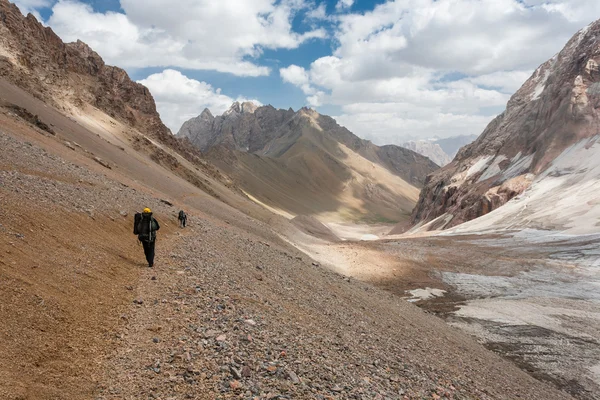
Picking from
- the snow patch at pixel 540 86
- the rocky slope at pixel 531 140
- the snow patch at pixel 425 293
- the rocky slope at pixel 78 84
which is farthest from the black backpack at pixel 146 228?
the snow patch at pixel 540 86

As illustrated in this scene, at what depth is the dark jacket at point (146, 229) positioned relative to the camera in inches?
466

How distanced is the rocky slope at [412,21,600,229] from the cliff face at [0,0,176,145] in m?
54.9

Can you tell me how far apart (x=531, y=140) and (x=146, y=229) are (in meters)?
76.3

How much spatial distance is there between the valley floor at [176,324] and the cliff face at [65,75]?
1396 inches

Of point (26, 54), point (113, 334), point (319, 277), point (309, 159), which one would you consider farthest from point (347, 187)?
point (113, 334)

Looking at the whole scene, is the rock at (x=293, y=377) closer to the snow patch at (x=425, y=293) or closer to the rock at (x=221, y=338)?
the rock at (x=221, y=338)

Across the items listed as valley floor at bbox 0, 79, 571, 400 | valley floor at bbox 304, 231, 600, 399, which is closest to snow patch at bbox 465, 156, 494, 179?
valley floor at bbox 304, 231, 600, 399

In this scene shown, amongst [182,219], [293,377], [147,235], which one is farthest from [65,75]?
[293,377]

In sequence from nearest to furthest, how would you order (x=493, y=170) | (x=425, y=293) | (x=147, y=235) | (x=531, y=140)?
(x=147, y=235)
(x=425, y=293)
(x=531, y=140)
(x=493, y=170)

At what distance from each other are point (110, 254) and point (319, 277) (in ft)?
35.1

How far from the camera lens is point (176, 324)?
8.35 m

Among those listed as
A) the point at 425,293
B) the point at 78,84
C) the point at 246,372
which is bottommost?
the point at 425,293

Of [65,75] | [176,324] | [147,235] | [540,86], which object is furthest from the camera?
[540,86]

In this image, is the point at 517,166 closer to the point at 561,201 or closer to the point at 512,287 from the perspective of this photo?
the point at 561,201
